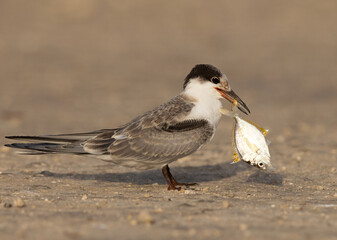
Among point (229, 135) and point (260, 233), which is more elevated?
point (229, 135)

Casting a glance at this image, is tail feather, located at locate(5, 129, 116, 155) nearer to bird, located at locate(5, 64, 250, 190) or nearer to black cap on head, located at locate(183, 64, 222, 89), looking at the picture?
bird, located at locate(5, 64, 250, 190)

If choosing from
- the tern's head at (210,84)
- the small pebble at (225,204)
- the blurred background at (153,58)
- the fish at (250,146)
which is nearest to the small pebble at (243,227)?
the small pebble at (225,204)

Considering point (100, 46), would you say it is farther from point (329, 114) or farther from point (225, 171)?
point (225, 171)

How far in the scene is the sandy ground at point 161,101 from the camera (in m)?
4.46

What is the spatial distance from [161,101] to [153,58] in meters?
4.90

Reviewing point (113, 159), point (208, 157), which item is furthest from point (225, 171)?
point (113, 159)

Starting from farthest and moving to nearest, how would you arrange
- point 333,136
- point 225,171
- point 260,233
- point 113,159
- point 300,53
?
point 300,53 → point 333,136 → point 225,171 → point 113,159 → point 260,233

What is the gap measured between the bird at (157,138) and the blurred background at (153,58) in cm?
343

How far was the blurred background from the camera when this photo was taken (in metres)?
11.6

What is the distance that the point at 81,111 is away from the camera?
1182 cm

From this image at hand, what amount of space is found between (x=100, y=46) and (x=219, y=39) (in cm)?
375

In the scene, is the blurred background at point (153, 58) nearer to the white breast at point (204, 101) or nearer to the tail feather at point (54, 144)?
the white breast at point (204, 101)

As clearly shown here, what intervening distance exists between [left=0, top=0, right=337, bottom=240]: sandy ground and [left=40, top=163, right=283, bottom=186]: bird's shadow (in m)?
0.02

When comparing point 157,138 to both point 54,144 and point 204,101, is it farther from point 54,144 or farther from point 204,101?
point 54,144
